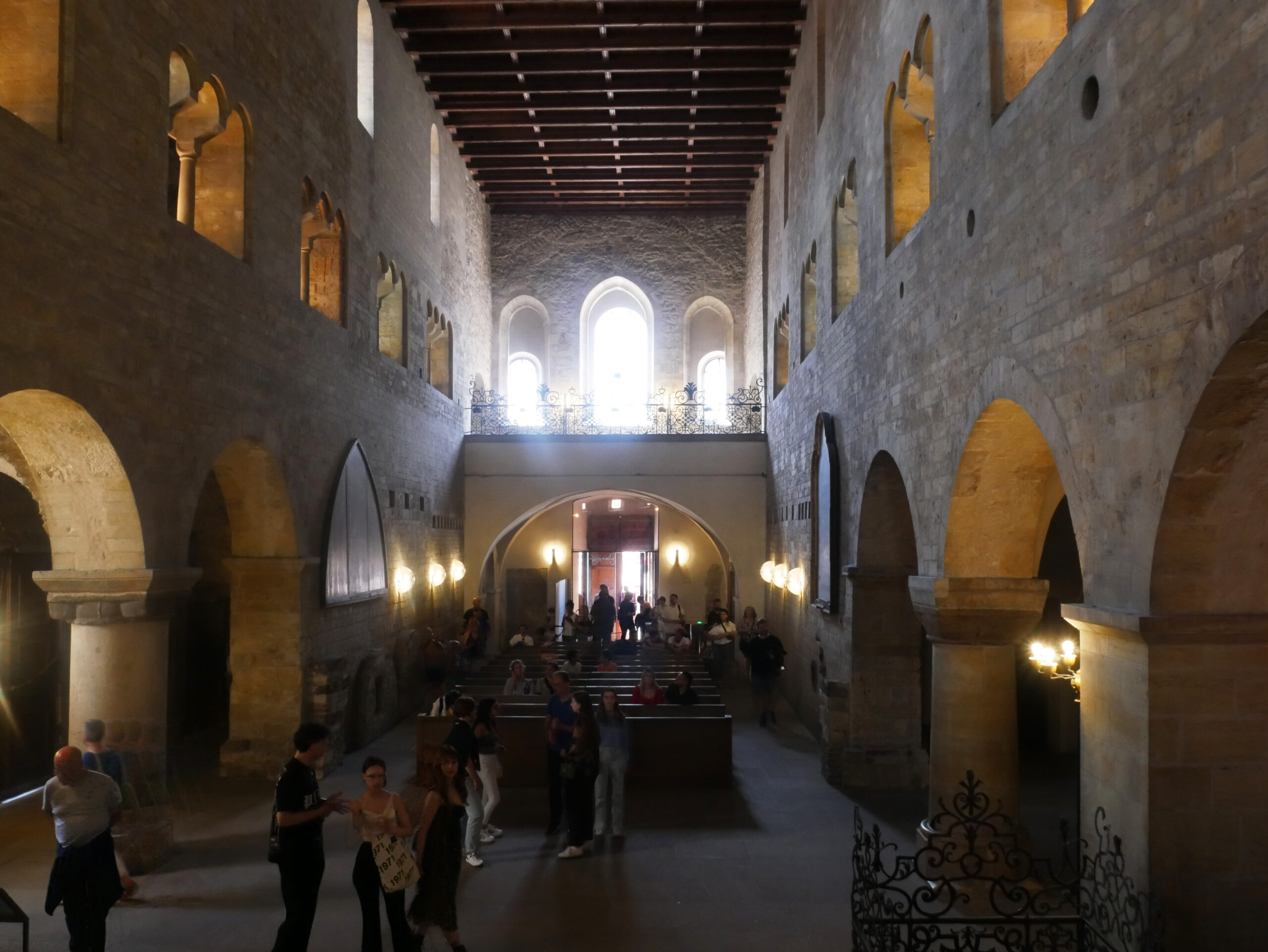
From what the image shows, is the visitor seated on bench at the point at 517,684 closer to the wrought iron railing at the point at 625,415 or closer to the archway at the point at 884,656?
the archway at the point at 884,656

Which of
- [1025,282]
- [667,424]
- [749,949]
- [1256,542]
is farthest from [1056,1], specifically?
[667,424]

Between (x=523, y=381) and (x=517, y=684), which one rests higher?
(x=523, y=381)

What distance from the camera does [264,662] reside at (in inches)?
427

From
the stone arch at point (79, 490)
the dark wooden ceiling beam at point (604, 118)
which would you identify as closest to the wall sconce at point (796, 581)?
the dark wooden ceiling beam at point (604, 118)

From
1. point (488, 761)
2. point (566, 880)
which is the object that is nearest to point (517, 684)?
point (488, 761)

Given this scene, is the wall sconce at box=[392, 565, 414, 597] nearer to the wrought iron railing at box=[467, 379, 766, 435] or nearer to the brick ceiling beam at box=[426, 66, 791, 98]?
the wrought iron railing at box=[467, 379, 766, 435]

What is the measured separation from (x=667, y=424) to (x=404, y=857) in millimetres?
16145

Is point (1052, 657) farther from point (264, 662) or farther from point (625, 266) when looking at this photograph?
point (625, 266)

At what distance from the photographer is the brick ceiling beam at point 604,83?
17.1 m

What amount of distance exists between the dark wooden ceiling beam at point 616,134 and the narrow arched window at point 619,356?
18.8 feet

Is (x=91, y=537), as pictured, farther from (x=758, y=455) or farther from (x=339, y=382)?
(x=758, y=455)

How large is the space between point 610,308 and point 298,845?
20164 millimetres

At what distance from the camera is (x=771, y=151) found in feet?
64.7

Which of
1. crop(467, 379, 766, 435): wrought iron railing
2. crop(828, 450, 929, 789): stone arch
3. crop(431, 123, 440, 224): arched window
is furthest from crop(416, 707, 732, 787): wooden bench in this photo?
crop(431, 123, 440, 224): arched window
